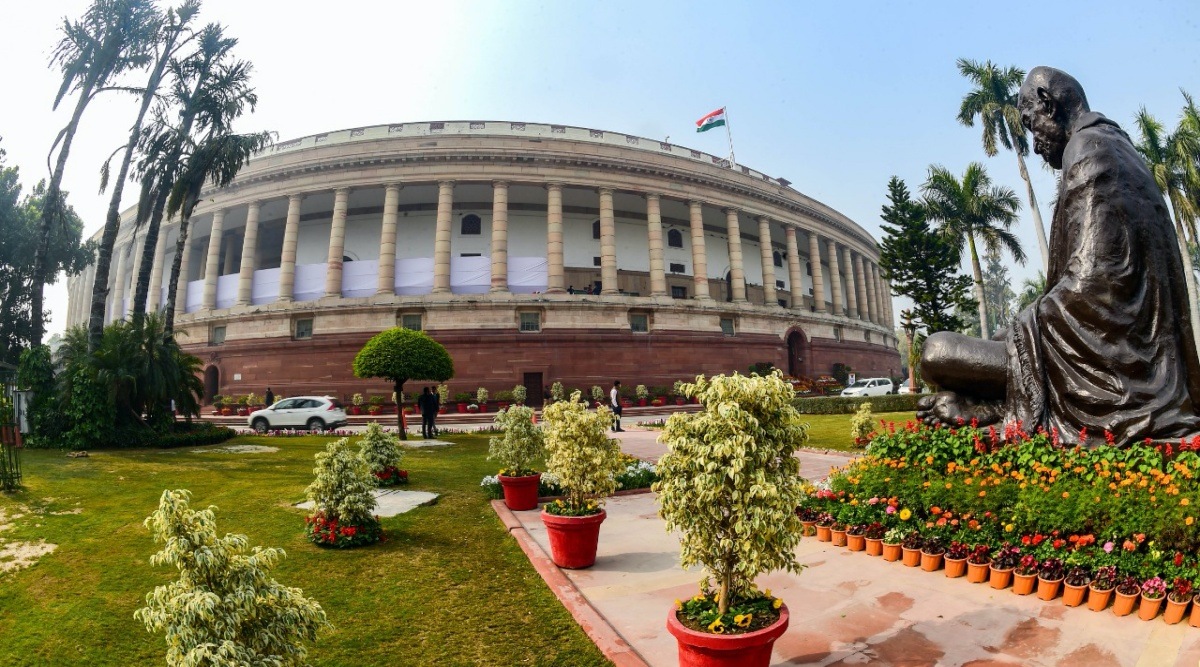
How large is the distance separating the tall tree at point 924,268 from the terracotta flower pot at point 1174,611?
3304cm

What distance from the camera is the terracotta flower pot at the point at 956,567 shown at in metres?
5.35

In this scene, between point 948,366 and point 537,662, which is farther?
point 948,366

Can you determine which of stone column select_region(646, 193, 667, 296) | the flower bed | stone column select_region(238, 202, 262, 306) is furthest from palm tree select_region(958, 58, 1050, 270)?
stone column select_region(238, 202, 262, 306)

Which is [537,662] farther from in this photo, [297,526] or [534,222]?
[534,222]

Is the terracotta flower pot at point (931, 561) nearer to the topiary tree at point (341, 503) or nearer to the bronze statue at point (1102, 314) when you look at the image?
the bronze statue at point (1102, 314)

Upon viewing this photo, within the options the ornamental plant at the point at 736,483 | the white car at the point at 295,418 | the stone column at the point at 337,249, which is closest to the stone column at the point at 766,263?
the stone column at the point at 337,249

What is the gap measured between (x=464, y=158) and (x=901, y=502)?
30.5 metres

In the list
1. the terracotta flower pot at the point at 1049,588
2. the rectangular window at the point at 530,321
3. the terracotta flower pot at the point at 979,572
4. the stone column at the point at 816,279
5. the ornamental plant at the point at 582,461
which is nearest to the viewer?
the terracotta flower pot at the point at 1049,588

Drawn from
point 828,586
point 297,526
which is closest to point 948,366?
point 828,586

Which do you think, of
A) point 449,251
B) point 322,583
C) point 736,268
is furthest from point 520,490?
point 736,268

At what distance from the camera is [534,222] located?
3631 cm

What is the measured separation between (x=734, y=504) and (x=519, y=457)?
237 inches

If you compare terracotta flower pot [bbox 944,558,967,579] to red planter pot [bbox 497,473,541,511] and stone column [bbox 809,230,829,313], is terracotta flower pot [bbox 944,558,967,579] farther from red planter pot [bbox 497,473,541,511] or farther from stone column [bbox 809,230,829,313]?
stone column [bbox 809,230,829,313]

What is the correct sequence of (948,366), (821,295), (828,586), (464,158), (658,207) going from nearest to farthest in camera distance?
(828,586)
(948,366)
(464,158)
(658,207)
(821,295)
